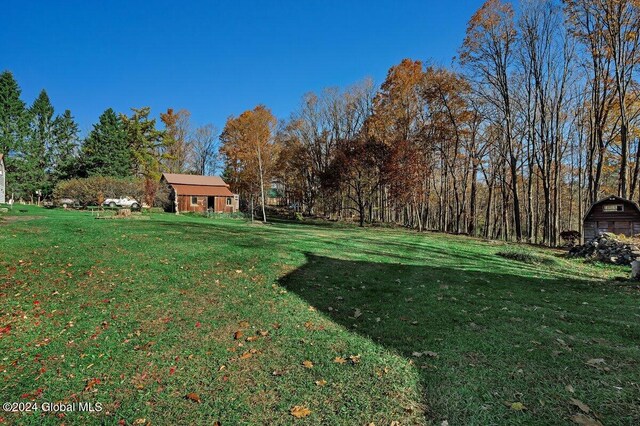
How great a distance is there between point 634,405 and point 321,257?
690 cm

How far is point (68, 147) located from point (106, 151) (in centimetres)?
1067

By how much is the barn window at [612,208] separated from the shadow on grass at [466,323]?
8687 millimetres

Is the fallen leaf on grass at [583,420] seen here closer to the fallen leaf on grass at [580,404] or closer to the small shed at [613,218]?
the fallen leaf on grass at [580,404]

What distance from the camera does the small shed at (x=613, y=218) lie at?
1368cm

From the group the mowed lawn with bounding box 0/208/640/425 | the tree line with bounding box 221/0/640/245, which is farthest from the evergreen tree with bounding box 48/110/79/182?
the mowed lawn with bounding box 0/208/640/425

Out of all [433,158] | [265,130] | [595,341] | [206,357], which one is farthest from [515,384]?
[265,130]

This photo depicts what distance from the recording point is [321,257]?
29.6ft

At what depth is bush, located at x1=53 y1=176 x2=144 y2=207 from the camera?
27.6 metres

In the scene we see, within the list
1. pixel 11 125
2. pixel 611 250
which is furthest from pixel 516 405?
pixel 11 125

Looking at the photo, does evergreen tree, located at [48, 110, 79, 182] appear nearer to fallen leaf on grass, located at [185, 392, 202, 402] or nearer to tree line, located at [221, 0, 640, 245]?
tree line, located at [221, 0, 640, 245]

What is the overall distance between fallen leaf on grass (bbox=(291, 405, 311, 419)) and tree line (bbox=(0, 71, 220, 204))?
32.4 m

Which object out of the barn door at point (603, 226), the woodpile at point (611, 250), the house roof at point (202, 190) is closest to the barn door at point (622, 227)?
the barn door at point (603, 226)

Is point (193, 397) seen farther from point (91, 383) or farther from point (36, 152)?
point (36, 152)

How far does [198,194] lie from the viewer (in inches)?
1442
